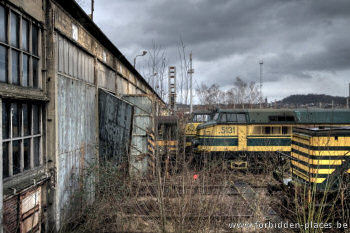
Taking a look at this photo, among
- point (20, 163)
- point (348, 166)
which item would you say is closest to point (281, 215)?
point (348, 166)

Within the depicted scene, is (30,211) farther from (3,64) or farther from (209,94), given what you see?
(209,94)

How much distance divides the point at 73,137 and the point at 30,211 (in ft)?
5.68

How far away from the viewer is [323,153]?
4.99 metres

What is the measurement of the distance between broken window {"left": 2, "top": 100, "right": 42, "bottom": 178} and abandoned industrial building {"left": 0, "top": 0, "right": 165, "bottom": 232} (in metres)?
0.01

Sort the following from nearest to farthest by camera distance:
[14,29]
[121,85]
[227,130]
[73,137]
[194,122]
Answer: [14,29], [73,137], [227,130], [121,85], [194,122]

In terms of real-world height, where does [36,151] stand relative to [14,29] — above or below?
below

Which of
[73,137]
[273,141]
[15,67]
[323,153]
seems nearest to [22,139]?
[15,67]

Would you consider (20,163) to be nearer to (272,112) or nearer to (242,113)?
(242,113)

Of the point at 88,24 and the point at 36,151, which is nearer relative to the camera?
the point at 36,151

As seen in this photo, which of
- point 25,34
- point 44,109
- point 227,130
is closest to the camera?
point 25,34

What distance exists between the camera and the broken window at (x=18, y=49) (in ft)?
10.5

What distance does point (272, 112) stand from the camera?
10.3 metres

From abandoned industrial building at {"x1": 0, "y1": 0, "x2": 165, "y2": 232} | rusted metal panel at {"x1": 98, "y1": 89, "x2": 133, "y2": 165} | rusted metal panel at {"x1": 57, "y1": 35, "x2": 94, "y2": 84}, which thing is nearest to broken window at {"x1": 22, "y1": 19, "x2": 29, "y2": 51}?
abandoned industrial building at {"x1": 0, "y1": 0, "x2": 165, "y2": 232}

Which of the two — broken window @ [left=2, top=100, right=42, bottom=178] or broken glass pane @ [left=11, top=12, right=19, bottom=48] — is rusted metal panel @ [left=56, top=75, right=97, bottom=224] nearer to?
broken window @ [left=2, top=100, right=42, bottom=178]
